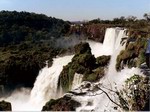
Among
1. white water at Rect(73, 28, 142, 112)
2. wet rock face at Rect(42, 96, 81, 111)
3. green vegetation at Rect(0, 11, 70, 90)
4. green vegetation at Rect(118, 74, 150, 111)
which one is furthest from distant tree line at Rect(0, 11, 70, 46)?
green vegetation at Rect(118, 74, 150, 111)

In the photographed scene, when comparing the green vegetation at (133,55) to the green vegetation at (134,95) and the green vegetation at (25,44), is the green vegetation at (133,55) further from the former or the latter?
the green vegetation at (134,95)

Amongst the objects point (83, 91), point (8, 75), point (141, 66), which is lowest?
point (8, 75)

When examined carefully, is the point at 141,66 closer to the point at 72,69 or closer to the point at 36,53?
the point at 72,69

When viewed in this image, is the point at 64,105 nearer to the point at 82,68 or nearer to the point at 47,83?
the point at 82,68

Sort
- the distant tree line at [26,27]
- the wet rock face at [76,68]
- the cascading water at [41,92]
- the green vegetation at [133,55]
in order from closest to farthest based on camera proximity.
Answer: the green vegetation at [133,55]
the wet rock face at [76,68]
the cascading water at [41,92]
the distant tree line at [26,27]

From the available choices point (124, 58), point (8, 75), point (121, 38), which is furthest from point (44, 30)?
point (124, 58)

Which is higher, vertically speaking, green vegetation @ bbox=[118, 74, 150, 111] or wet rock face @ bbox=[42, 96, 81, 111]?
green vegetation @ bbox=[118, 74, 150, 111]

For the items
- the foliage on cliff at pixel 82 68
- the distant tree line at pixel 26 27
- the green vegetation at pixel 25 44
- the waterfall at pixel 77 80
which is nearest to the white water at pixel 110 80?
the foliage on cliff at pixel 82 68

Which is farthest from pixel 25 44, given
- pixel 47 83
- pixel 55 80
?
pixel 55 80

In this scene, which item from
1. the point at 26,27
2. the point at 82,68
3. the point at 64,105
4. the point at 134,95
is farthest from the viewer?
the point at 26,27

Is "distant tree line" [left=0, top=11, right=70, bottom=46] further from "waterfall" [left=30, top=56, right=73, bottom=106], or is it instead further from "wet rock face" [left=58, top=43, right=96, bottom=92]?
"wet rock face" [left=58, top=43, right=96, bottom=92]

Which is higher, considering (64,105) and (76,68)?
Result: (76,68)
